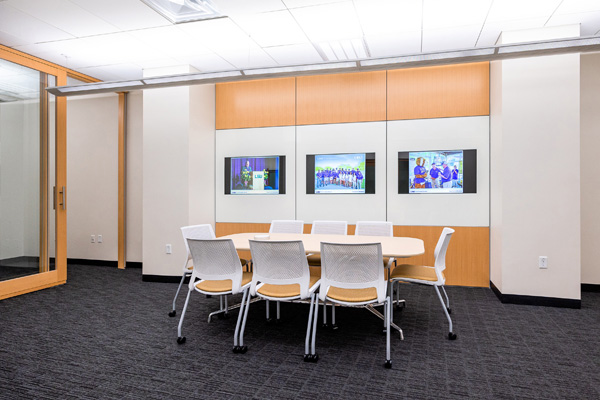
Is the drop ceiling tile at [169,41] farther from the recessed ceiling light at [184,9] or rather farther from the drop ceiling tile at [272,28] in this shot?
the drop ceiling tile at [272,28]

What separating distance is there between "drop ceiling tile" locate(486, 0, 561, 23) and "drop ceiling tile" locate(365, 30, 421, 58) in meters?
0.83

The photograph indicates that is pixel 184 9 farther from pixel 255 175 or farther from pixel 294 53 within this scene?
pixel 255 175

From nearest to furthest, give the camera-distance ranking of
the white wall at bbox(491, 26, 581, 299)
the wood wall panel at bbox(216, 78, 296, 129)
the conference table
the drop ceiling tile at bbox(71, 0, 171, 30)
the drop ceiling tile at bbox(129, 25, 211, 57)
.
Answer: the conference table → the drop ceiling tile at bbox(71, 0, 171, 30) → the white wall at bbox(491, 26, 581, 299) → the drop ceiling tile at bbox(129, 25, 211, 57) → the wood wall panel at bbox(216, 78, 296, 129)

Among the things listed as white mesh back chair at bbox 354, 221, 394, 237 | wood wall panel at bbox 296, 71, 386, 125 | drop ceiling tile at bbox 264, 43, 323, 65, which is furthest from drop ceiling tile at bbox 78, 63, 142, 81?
white mesh back chair at bbox 354, 221, 394, 237

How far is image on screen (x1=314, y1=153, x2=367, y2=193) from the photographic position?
18.1ft

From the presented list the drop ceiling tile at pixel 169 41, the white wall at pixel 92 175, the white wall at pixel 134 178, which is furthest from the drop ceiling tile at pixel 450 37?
the white wall at pixel 92 175

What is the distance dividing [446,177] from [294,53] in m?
2.76

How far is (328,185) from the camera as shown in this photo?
5641 mm

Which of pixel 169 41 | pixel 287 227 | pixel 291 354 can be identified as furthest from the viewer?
pixel 287 227

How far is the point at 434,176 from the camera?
5.20 meters

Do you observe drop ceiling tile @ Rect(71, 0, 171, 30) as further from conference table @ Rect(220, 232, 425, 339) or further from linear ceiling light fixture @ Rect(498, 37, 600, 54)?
linear ceiling light fixture @ Rect(498, 37, 600, 54)

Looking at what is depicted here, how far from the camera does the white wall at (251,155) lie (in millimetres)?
5824


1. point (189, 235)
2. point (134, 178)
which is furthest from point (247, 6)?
point (134, 178)

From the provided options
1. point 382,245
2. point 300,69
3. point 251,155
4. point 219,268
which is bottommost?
point 219,268
